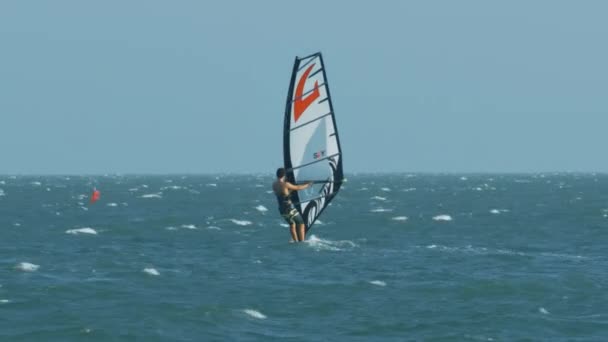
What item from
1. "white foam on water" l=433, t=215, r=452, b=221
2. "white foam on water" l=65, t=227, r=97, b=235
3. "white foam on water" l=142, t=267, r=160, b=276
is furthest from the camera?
"white foam on water" l=433, t=215, r=452, b=221

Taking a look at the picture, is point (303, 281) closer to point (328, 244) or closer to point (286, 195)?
point (286, 195)

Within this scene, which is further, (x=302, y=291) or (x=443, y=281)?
(x=443, y=281)

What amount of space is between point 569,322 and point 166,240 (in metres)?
19.1

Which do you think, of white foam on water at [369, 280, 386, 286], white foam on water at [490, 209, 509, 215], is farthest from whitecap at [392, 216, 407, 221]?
white foam on water at [369, 280, 386, 286]

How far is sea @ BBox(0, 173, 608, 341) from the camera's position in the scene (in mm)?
20141

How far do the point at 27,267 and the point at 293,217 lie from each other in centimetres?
859

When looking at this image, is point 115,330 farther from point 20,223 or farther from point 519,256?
point 20,223

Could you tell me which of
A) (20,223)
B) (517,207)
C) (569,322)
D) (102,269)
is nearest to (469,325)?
(569,322)

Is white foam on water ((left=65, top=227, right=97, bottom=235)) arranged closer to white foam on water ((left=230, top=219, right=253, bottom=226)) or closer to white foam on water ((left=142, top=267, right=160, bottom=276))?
white foam on water ((left=230, top=219, right=253, bottom=226))

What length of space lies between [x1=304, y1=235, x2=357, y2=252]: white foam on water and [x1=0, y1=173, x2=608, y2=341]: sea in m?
0.05

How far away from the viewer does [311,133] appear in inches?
1252

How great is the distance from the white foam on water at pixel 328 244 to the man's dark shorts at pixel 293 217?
98 cm

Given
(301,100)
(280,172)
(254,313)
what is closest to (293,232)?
(280,172)

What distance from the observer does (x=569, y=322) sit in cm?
2108
